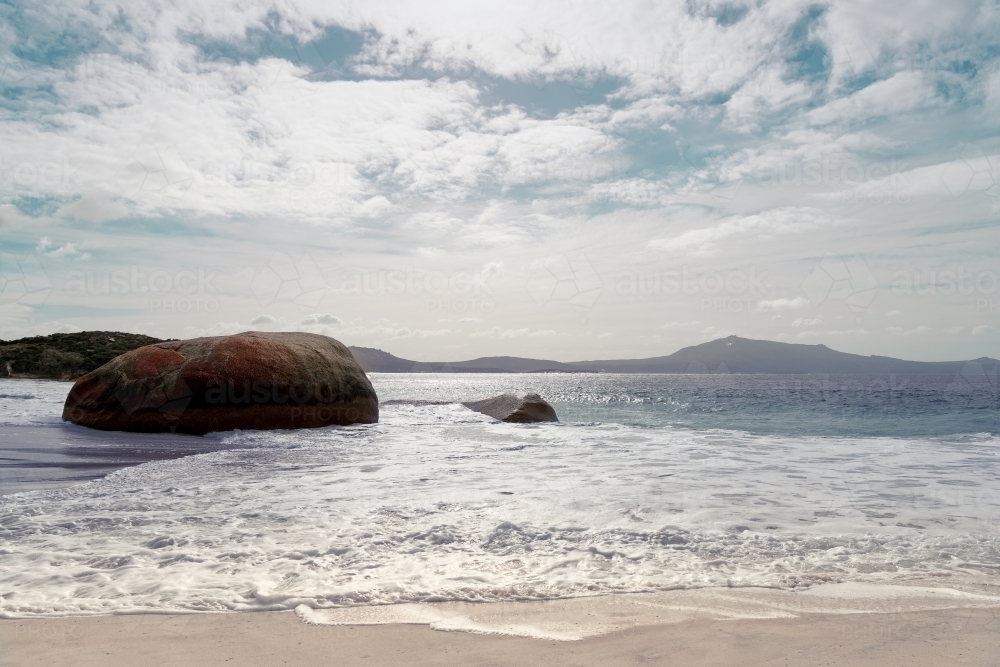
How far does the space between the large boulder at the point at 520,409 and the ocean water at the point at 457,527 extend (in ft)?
20.1

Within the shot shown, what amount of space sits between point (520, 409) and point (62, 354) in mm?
43241

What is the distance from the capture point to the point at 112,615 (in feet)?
9.80

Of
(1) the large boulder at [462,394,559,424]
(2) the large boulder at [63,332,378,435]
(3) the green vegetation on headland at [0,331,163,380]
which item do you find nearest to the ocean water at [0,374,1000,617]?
(2) the large boulder at [63,332,378,435]

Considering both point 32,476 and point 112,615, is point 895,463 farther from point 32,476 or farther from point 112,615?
point 32,476

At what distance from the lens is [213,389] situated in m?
11.6

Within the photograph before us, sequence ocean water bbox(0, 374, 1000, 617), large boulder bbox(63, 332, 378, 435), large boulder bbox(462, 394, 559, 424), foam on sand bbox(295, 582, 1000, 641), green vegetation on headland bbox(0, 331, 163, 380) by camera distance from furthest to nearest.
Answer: green vegetation on headland bbox(0, 331, 163, 380) → large boulder bbox(462, 394, 559, 424) → large boulder bbox(63, 332, 378, 435) → ocean water bbox(0, 374, 1000, 617) → foam on sand bbox(295, 582, 1000, 641)

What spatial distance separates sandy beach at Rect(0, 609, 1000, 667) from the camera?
2.57 metres

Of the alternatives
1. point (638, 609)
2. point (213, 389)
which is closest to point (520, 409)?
point (213, 389)

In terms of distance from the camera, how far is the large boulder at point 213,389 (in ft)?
37.2

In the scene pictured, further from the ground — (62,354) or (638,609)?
(62,354)

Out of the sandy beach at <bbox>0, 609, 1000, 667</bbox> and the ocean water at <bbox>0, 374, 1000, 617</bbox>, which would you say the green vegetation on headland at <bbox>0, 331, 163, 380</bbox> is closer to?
the ocean water at <bbox>0, 374, 1000, 617</bbox>

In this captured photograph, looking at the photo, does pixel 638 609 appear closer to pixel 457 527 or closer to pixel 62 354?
pixel 457 527

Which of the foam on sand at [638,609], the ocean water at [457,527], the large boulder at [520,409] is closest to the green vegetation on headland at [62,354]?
the large boulder at [520,409]

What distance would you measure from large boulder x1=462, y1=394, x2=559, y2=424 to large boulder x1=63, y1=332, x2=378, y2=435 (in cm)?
447
